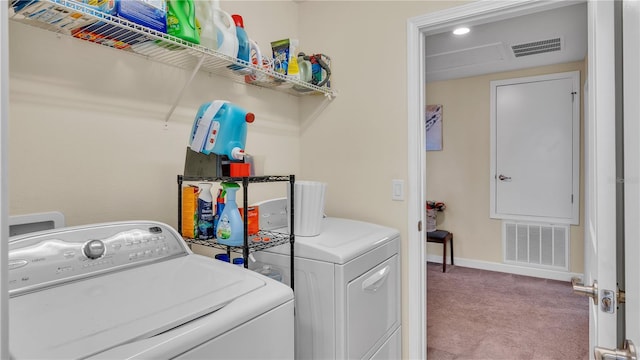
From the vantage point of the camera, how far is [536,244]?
4.16 meters

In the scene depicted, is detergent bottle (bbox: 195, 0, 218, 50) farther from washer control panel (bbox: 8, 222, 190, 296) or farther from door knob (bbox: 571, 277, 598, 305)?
door knob (bbox: 571, 277, 598, 305)

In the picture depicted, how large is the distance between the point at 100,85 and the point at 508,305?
360 cm

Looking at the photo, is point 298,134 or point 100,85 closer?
point 100,85

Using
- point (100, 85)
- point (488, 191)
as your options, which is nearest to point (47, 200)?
Result: point (100, 85)

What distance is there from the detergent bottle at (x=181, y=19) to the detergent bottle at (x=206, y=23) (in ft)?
0.26

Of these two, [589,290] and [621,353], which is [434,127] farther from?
[621,353]

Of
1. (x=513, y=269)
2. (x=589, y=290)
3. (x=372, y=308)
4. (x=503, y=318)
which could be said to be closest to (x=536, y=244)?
(x=513, y=269)

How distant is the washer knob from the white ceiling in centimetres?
242

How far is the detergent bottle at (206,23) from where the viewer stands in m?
1.43

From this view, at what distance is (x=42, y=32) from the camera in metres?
1.22

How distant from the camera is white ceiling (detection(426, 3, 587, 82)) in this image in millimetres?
2828

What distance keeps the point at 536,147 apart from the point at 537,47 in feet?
4.00

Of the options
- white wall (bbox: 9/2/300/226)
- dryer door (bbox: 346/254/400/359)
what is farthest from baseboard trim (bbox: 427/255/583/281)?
white wall (bbox: 9/2/300/226)

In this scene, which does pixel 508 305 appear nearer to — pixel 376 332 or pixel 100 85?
pixel 376 332
